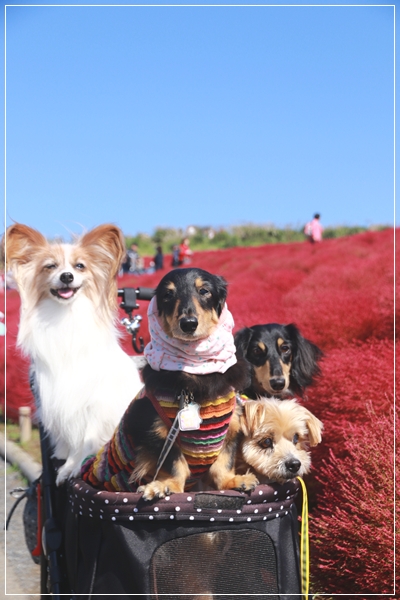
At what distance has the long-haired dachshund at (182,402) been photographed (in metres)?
2.05

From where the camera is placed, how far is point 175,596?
1.83 metres

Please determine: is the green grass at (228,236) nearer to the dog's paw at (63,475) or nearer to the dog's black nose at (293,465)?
the dog's paw at (63,475)

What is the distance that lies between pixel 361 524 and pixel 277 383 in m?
0.62

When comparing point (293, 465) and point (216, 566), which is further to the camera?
point (293, 465)

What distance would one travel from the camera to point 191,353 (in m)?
2.15

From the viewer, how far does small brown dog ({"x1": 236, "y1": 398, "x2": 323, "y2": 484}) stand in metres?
2.10

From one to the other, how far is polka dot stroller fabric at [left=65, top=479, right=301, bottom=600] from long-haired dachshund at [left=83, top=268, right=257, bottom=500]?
0.13m

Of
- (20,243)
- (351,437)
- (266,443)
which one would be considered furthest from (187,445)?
(20,243)

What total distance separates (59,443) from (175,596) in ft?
3.99

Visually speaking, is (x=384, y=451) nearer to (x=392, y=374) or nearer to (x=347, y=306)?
(x=392, y=374)

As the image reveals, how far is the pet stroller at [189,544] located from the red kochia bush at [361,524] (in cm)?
42

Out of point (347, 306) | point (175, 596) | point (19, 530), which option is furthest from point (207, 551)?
point (19, 530)

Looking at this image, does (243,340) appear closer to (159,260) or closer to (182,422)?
(182,422)

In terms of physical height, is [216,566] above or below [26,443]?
above
